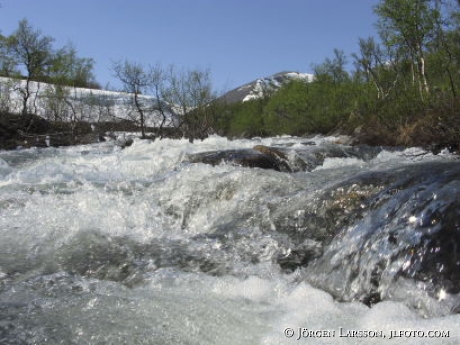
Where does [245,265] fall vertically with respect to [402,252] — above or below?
below

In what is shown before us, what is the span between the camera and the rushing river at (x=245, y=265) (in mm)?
1761

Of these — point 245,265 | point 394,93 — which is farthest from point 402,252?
point 394,93

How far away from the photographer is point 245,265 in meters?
2.97

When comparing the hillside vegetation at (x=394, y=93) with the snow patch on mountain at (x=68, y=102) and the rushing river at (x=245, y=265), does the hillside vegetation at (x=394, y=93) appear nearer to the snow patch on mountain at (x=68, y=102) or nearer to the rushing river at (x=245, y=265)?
the rushing river at (x=245, y=265)

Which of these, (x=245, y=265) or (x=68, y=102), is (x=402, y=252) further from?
(x=68, y=102)

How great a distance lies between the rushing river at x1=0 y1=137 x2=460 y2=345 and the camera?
5.78ft

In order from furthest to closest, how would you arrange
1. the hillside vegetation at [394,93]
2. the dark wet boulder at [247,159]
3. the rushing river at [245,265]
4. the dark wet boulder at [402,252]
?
the hillside vegetation at [394,93] → the dark wet boulder at [247,159] → the dark wet boulder at [402,252] → the rushing river at [245,265]

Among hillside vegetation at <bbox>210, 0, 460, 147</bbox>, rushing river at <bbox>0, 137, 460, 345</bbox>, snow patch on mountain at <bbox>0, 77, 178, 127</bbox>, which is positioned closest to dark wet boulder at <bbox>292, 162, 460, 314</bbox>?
rushing river at <bbox>0, 137, 460, 345</bbox>

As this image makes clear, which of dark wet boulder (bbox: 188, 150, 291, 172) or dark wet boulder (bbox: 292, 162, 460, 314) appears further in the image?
dark wet boulder (bbox: 188, 150, 291, 172)

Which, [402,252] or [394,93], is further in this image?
[394,93]

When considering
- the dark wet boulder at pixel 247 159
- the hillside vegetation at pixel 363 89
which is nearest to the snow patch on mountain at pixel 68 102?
the hillside vegetation at pixel 363 89

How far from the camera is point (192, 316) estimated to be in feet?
6.39

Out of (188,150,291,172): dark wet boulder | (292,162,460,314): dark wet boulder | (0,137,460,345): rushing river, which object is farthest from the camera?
(188,150,291,172): dark wet boulder

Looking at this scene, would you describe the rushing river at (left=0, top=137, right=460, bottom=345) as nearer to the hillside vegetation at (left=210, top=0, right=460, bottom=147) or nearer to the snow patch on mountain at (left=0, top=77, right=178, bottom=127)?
the hillside vegetation at (left=210, top=0, right=460, bottom=147)
